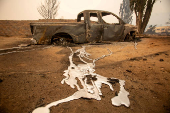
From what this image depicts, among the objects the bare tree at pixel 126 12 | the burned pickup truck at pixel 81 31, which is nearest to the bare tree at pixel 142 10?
the burned pickup truck at pixel 81 31

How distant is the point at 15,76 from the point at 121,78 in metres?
1.75

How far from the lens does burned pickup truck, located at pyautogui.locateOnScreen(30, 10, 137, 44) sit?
325 centimetres

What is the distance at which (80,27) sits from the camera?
3.60m

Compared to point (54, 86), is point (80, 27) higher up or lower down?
higher up

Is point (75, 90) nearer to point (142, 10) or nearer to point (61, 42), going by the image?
point (61, 42)

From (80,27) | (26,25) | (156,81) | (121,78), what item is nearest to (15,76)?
(121,78)

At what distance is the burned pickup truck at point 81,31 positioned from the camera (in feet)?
10.7

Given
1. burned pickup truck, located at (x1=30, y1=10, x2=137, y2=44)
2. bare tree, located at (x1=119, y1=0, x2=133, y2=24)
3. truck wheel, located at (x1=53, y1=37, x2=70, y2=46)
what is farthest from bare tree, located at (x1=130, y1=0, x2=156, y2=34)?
bare tree, located at (x1=119, y1=0, x2=133, y2=24)

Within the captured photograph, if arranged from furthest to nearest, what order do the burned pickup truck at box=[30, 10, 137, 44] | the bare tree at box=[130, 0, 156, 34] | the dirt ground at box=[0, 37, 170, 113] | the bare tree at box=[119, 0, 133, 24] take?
the bare tree at box=[119, 0, 133, 24]
the bare tree at box=[130, 0, 156, 34]
the burned pickup truck at box=[30, 10, 137, 44]
the dirt ground at box=[0, 37, 170, 113]

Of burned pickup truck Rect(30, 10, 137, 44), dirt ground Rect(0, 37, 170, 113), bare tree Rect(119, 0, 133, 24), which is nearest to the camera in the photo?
dirt ground Rect(0, 37, 170, 113)

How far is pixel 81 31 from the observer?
143 inches

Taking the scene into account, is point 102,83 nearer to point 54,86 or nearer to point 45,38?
point 54,86

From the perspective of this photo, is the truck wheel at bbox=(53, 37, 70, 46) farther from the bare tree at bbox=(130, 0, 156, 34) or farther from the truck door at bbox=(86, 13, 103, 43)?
the bare tree at bbox=(130, 0, 156, 34)

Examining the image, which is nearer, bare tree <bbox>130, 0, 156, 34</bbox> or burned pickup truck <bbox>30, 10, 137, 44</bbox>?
burned pickup truck <bbox>30, 10, 137, 44</bbox>
